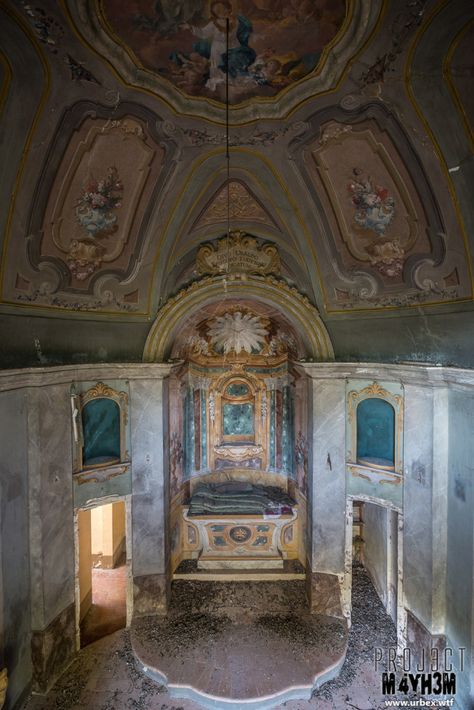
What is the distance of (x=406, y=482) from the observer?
7176mm

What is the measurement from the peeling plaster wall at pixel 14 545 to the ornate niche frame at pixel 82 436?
105 centimetres

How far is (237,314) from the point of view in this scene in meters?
10.6

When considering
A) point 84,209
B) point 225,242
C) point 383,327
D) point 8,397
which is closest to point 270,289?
point 225,242

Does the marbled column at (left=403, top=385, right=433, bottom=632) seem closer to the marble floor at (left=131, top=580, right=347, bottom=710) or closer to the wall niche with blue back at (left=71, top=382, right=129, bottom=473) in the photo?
the marble floor at (left=131, top=580, right=347, bottom=710)

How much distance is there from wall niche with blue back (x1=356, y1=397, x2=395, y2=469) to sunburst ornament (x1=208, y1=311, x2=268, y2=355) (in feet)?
12.7

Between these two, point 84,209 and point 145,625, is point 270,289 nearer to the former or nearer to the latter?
point 84,209

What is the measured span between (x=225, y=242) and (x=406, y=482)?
6.23m

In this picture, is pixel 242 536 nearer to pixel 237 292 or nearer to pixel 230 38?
pixel 237 292

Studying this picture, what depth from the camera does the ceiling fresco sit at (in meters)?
4.02

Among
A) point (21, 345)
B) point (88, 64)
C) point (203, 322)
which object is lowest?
point (21, 345)

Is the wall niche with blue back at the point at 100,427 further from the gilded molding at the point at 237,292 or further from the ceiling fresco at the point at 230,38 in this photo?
the ceiling fresco at the point at 230,38

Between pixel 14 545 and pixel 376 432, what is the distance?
722cm

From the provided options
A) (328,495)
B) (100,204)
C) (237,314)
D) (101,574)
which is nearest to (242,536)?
(328,495)

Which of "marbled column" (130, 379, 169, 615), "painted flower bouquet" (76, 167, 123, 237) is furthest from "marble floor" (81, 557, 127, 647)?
"painted flower bouquet" (76, 167, 123, 237)
